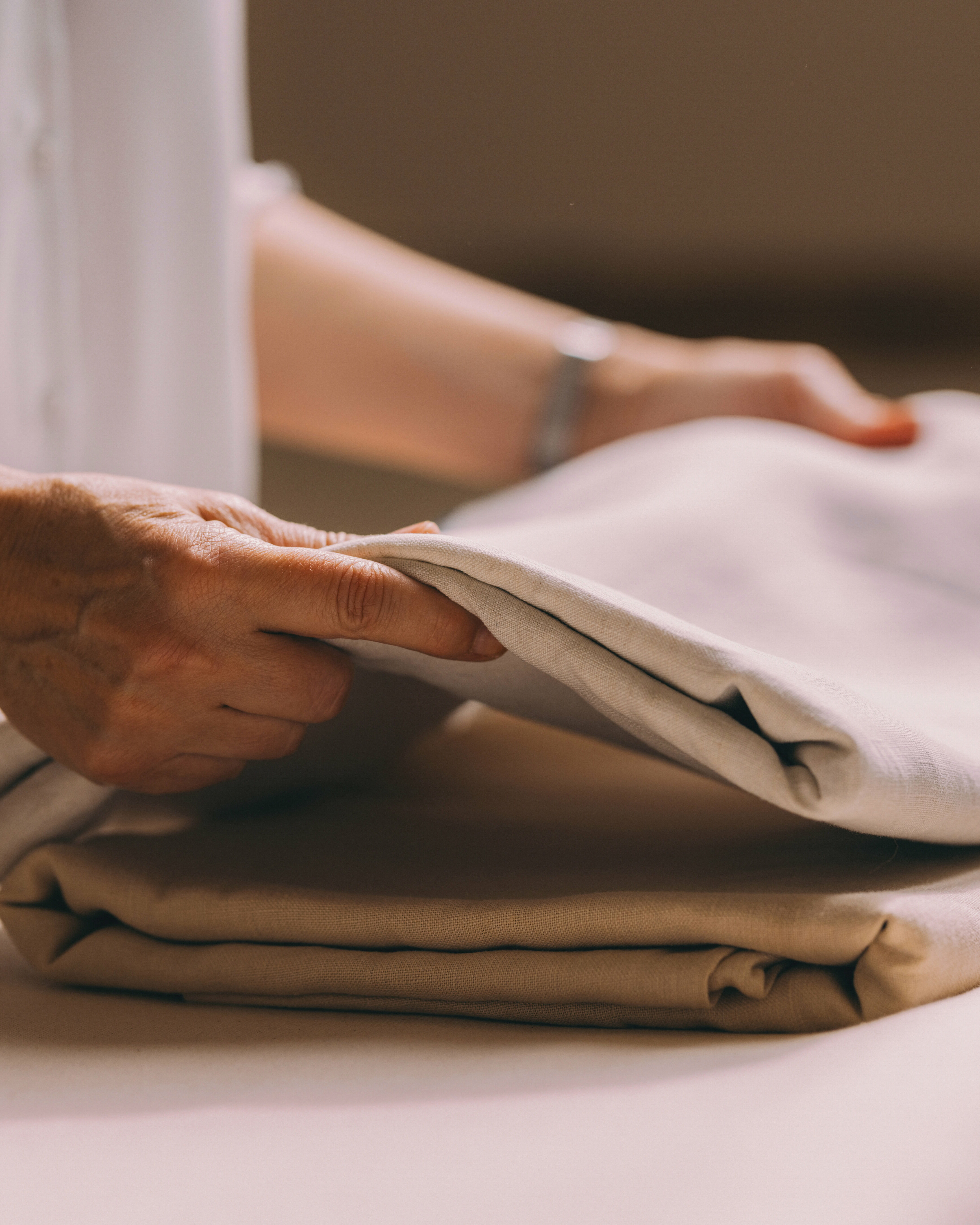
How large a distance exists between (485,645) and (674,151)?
990mm

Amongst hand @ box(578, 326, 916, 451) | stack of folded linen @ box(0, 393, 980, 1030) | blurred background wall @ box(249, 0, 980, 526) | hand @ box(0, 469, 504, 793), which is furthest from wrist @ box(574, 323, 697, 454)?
hand @ box(0, 469, 504, 793)

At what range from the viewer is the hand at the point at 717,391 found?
783 mm

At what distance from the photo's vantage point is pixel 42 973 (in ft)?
1.00

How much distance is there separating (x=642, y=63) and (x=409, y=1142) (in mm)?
896

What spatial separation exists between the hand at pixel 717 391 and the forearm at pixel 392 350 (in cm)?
5

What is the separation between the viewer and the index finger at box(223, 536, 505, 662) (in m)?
0.26

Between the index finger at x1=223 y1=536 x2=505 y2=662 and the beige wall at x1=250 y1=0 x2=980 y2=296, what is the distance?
388mm

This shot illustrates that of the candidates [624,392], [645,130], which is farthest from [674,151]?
[624,392]

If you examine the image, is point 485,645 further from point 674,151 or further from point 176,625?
point 674,151

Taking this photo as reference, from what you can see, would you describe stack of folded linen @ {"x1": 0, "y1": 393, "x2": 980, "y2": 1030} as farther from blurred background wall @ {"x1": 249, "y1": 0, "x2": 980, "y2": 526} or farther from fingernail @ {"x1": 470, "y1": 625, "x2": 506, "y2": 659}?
blurred background wall @ {"x1": 249, "y1": 0, "x2": 980, "y2": 526}

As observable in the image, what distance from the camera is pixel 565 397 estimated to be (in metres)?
0.89

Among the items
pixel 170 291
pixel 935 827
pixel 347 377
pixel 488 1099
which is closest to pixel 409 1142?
pixel 488 1099

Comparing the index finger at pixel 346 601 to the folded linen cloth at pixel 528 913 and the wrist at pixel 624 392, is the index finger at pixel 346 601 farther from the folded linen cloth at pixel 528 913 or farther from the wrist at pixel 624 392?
the wrist at pixel 624 392

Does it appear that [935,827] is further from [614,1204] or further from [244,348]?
[244,348]
